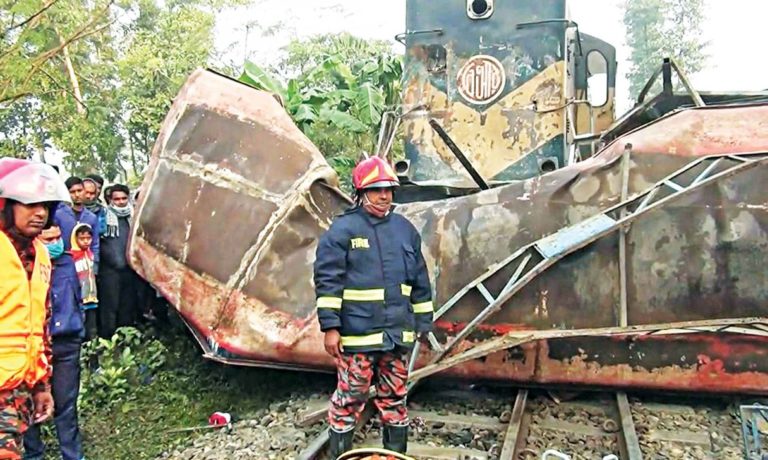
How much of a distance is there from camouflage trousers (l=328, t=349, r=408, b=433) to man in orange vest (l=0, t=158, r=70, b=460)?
1497 millimetres

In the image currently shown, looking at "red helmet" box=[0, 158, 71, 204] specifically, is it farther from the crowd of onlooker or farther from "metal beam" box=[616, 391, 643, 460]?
"metal beam" box=[616, 391, 643, 460]

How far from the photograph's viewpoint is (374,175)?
3730 millimetres

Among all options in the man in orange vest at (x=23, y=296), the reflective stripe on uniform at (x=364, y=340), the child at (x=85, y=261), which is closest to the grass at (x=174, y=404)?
the child at (x=85, y=261)

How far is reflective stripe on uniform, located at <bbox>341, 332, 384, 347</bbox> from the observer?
3740 mm

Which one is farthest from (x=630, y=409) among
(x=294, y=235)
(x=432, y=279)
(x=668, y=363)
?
(x=294, y=235)

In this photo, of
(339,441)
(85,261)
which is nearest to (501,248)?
(339,441)

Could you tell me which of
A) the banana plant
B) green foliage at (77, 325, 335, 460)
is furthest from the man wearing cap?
the banana plant

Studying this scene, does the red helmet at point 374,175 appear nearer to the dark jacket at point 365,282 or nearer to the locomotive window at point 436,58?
the dark jacket at point 365,282

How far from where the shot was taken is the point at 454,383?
504 cm

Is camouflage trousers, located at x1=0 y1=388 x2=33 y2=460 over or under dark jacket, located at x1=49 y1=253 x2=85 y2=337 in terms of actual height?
under

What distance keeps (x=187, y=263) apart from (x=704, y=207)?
343 centimetres

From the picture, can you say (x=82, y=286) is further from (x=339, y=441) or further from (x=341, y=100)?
(x=341, y=100)

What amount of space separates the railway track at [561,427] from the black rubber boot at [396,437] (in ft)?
0.63

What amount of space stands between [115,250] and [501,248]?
3107 mm
